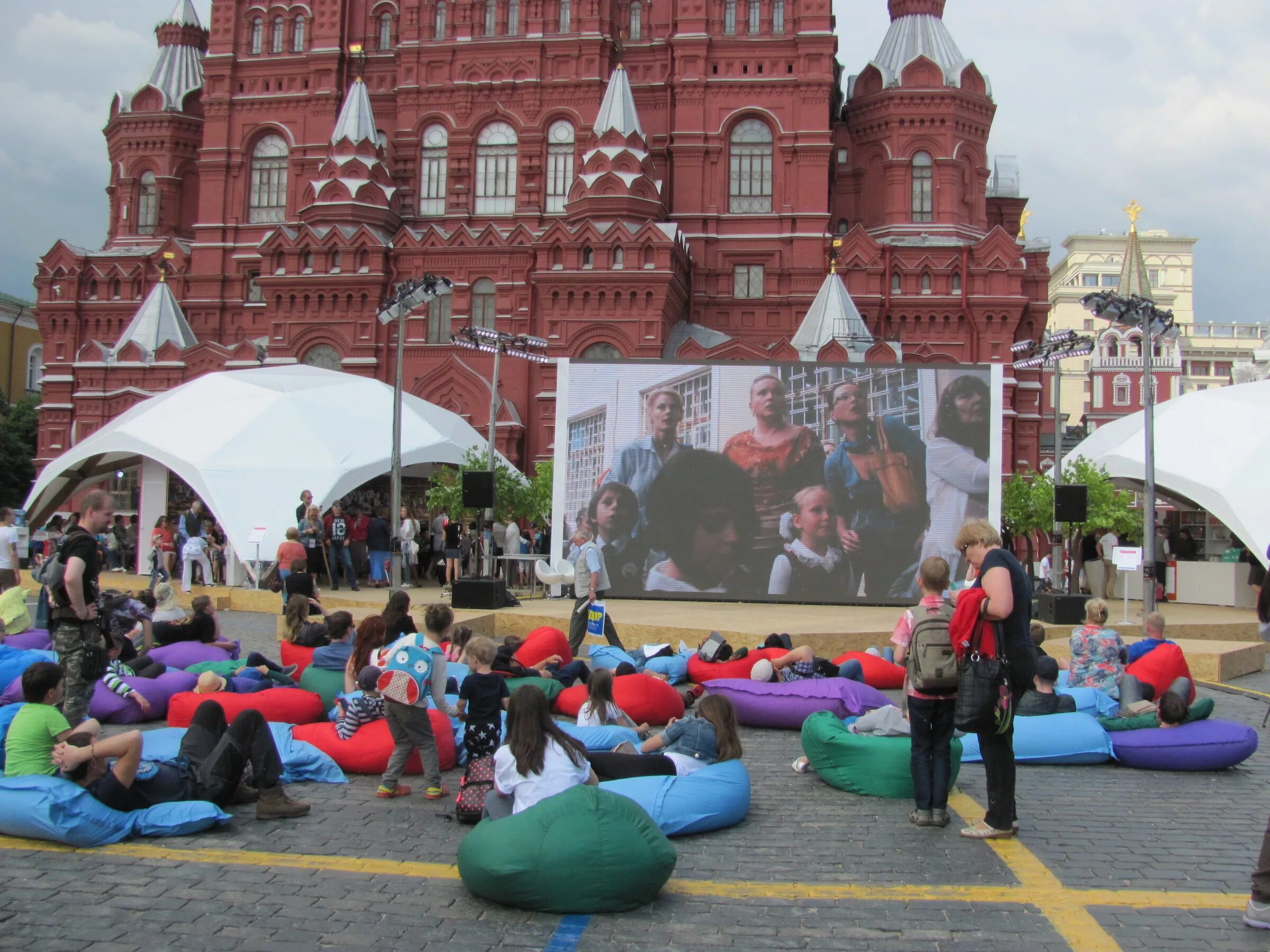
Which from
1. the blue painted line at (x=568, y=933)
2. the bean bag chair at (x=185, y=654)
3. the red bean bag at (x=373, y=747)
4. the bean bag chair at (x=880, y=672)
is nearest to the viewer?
the blue painted line at (x=568, y=933)

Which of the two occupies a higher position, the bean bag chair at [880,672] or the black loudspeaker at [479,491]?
the black loudspeaker at [479,491]

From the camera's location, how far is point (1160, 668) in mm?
10953

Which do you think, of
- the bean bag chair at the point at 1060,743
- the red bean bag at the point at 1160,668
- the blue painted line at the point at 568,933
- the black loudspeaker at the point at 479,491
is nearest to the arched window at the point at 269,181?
the black loudspeaker at the point at 479,491

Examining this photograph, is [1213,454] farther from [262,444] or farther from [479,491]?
[262,444]

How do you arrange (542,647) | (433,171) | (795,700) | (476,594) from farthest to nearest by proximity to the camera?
(433,171) → (476,594) → (542,647) → (795,700)

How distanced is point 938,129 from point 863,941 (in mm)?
40208

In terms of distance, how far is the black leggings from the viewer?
777 centimetres

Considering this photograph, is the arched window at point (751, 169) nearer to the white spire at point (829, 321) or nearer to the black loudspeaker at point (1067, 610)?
the white spire at point (829, 321)

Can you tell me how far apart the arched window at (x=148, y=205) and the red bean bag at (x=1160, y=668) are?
143ft

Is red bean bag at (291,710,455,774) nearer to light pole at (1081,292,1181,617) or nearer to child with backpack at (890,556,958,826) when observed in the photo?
child with backpack at (890,556,958,826)

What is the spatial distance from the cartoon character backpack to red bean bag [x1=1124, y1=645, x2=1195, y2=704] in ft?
22.5

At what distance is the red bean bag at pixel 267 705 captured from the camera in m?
9.54

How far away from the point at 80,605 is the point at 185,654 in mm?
3824

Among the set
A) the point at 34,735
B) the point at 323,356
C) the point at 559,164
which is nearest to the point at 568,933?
the point at 34,735
